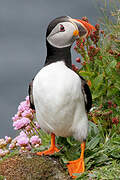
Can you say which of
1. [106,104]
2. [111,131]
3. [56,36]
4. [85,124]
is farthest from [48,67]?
[106,104]

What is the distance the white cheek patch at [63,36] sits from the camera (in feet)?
14.1

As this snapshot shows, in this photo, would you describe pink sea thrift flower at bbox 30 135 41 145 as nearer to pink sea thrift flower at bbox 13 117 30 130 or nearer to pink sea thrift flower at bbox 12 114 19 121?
pink sea thrift flower at bbox 13 117 30 130

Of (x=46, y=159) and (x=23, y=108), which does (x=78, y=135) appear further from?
(x=23, y=108)

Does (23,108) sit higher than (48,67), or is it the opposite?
(48,67)

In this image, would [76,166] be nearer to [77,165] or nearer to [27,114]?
[77,165]

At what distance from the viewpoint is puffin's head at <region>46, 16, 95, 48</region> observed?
430cm

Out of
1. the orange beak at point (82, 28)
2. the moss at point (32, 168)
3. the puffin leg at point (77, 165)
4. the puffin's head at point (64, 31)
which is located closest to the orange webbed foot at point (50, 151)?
the moss at point (32, 168)

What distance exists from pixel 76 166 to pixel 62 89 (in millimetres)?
942

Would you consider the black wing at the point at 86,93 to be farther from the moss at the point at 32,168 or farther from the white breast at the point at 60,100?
the moss at the point at 32,168

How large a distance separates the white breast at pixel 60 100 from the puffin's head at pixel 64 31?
0.25 meters

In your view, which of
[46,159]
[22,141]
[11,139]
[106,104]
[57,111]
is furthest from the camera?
[106,104]

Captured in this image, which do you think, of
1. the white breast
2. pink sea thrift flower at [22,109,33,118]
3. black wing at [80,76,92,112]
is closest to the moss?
the white breast

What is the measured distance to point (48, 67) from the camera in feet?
14.3

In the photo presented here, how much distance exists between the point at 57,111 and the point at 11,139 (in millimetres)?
1604
